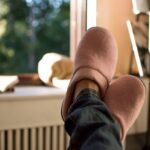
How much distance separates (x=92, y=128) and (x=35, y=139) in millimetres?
618

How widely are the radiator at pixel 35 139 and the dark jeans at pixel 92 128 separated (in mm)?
479

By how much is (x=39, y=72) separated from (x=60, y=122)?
0.32 meters

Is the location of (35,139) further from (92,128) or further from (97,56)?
(92,128)

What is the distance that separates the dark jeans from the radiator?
48cm

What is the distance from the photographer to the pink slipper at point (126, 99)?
114cm

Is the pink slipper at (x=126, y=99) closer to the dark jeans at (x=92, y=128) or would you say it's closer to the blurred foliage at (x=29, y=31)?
the dark jeans at (x=92, y=128)

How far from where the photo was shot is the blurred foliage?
5.27 ft

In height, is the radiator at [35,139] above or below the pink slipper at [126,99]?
below

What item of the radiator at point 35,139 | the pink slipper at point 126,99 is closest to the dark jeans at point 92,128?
the pink slipper at point 126,99

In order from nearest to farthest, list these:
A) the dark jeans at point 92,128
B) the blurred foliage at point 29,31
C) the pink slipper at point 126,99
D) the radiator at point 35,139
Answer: the dark jeans at point 92,128, the pink slipper at point 126,99, the radiator at point 35,139, the blurred foliage at point 29,31

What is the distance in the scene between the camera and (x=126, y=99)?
118 cm

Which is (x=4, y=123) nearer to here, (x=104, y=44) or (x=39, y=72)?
(x=39, y=72)

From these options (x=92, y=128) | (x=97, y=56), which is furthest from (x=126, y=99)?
(x=92, y=128)

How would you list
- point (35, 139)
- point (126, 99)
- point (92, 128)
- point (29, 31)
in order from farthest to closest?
point (29, 31) → point (35, 139) → point (126, 99) → point (92, 128)
